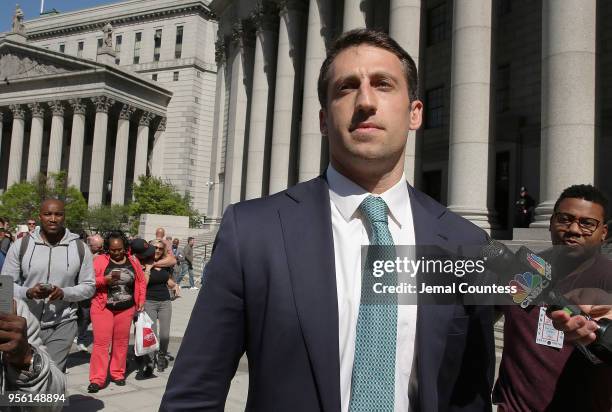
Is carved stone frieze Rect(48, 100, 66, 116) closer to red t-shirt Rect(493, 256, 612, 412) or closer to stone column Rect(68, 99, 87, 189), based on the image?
stone column Rect(68, 99, 87, 189)

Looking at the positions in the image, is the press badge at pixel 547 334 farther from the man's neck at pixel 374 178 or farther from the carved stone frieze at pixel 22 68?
the carved stone frieze at pixel 22 68

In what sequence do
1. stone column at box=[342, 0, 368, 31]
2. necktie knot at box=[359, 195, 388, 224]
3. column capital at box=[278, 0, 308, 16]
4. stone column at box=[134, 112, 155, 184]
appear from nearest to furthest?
necktie knot at box=[359, 195, 388, 224] < stone column at box=[342, 0, 368, 31] < column capital at box=[278, 0, 308, 16] < stone column at box=[134, 112, 155, 184]

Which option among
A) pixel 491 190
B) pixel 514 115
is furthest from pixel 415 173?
pixel 514 115

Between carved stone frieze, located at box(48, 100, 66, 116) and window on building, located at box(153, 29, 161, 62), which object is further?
window on building, located at box(153, 29, 161, 62)

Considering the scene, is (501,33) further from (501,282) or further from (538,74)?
(501,282)

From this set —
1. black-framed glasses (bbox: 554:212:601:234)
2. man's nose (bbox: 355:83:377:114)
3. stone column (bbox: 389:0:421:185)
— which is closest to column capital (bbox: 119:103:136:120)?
stone column (bbox: 389:0:421:185)

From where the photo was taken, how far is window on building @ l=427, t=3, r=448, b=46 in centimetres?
2498

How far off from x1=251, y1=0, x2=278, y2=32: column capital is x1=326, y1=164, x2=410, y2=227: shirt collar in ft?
99.2

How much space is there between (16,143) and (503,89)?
5786 centimetres

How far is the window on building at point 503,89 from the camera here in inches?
875

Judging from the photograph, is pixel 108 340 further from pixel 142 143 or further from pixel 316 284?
pixel 142 143

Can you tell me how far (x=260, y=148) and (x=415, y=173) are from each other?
11.9m

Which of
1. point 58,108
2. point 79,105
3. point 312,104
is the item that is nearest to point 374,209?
point 312,104

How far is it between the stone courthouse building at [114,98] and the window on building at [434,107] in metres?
41.0
